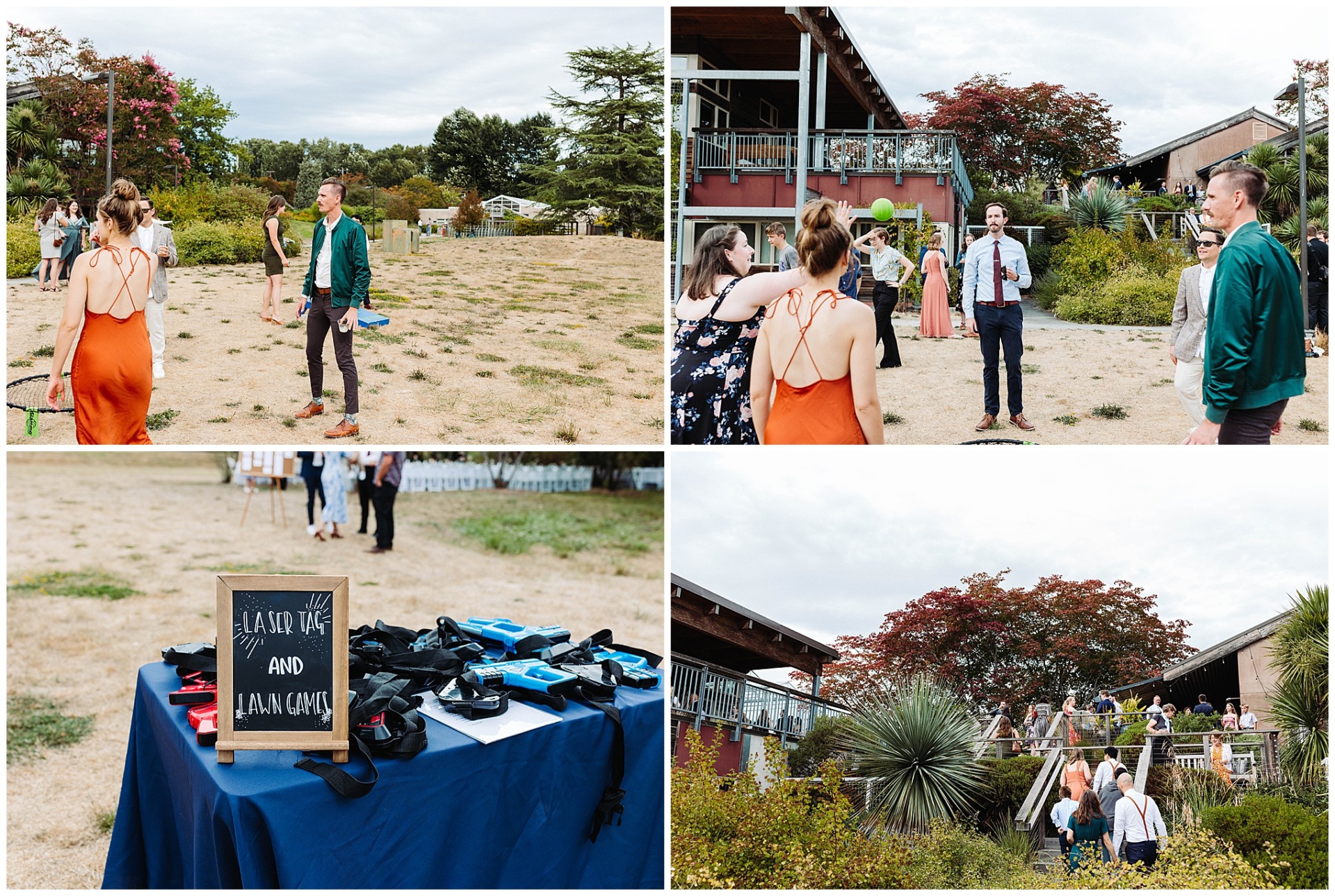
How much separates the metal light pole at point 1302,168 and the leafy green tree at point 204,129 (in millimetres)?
5808

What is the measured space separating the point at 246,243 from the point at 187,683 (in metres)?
4.03

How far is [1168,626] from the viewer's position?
3.99 m

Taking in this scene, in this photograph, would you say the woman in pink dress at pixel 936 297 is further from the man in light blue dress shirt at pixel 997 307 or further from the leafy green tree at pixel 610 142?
the leafy green tree at pixel 610 142

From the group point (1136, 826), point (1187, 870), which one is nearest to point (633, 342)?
point (1136, 826)

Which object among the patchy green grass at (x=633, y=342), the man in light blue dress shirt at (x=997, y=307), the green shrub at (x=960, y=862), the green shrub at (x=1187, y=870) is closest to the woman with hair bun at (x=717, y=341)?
the man in light blue dress shirt at (x=997, y=307)

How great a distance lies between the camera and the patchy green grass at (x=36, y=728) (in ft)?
17.1

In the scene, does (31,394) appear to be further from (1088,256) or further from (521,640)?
(1088,256)

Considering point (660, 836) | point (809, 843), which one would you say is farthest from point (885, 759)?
point (660, 836)

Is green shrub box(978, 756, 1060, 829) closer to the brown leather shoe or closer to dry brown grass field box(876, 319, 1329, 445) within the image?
dry brown grass field box(876, 319, 1329, 445)

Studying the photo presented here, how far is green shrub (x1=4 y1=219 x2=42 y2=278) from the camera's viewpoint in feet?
17.1

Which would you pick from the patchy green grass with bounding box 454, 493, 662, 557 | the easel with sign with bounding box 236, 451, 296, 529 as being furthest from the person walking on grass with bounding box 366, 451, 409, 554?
the patchy green grass with bounding box 454, 493, 662, 557

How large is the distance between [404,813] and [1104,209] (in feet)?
14.3

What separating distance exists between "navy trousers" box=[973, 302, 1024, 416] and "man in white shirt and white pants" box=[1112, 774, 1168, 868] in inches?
81.8

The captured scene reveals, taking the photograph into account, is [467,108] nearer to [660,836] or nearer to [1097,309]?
[1097,309]
